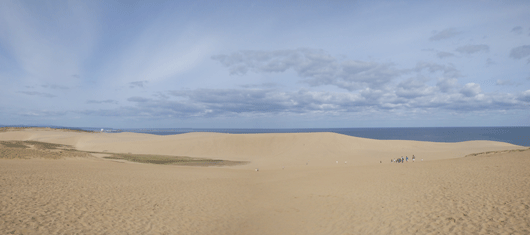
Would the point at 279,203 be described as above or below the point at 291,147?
below

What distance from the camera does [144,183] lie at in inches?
645

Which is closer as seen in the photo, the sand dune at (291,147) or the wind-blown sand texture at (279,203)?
the wind-blown sand texture at (279,203)

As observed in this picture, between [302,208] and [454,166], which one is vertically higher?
[454,166]

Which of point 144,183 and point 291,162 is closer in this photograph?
point 144,183

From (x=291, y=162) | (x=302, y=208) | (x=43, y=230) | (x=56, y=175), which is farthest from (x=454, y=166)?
(x=56, y=175)

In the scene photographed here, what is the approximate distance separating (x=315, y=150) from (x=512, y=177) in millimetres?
29071

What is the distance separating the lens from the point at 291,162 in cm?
3425

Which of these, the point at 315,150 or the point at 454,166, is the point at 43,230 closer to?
the point at 454,166

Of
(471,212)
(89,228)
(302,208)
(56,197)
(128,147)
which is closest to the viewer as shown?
(89,228)

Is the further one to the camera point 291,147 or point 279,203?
point 291,147

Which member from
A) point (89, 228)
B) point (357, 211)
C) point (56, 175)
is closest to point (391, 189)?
→ point (357, 211)

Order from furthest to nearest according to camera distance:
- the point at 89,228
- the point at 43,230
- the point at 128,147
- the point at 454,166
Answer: the point at 128,147 → the point at 454,166 → the point at 89,228 → the point at 43,230

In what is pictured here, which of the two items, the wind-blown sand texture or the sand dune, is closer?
the wind-blown sand texture

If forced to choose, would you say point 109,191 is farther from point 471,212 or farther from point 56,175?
point 471,212
